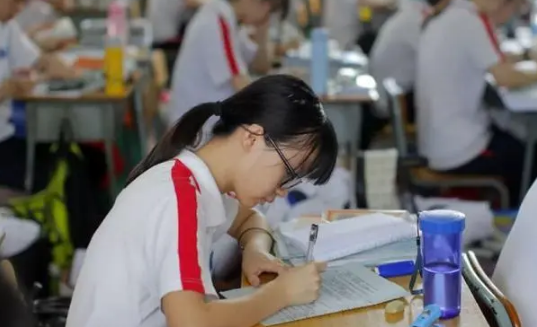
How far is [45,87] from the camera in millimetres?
3676

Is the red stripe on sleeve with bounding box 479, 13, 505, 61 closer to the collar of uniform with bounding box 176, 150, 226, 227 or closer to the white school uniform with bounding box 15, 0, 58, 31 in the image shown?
the collar of uniform with bounding box 176, 150, 226, 227

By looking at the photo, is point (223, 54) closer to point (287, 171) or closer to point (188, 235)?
point (287, 171)

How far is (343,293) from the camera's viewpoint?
1603 millimetres

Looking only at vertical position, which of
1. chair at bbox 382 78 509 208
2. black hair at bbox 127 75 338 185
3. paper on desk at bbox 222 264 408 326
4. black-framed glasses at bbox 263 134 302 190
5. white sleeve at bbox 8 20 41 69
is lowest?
chair at bbox 382 78 509 208

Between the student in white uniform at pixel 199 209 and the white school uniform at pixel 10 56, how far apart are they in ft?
6.67

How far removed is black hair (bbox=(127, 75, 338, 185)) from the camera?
1.52m

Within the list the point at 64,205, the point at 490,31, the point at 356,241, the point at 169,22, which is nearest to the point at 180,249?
the point at 356,241

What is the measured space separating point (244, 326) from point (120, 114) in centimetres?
235

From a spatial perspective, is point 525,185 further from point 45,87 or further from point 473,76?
point 45,87

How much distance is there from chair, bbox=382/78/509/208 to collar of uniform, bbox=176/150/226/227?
184cm

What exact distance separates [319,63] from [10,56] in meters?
1.32

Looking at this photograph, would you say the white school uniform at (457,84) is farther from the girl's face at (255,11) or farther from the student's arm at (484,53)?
the girl's face at (255,11)

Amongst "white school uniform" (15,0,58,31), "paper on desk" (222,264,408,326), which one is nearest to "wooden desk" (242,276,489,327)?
"paper on desk" (222,264,408,326)

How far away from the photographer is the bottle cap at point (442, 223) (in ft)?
4.81
